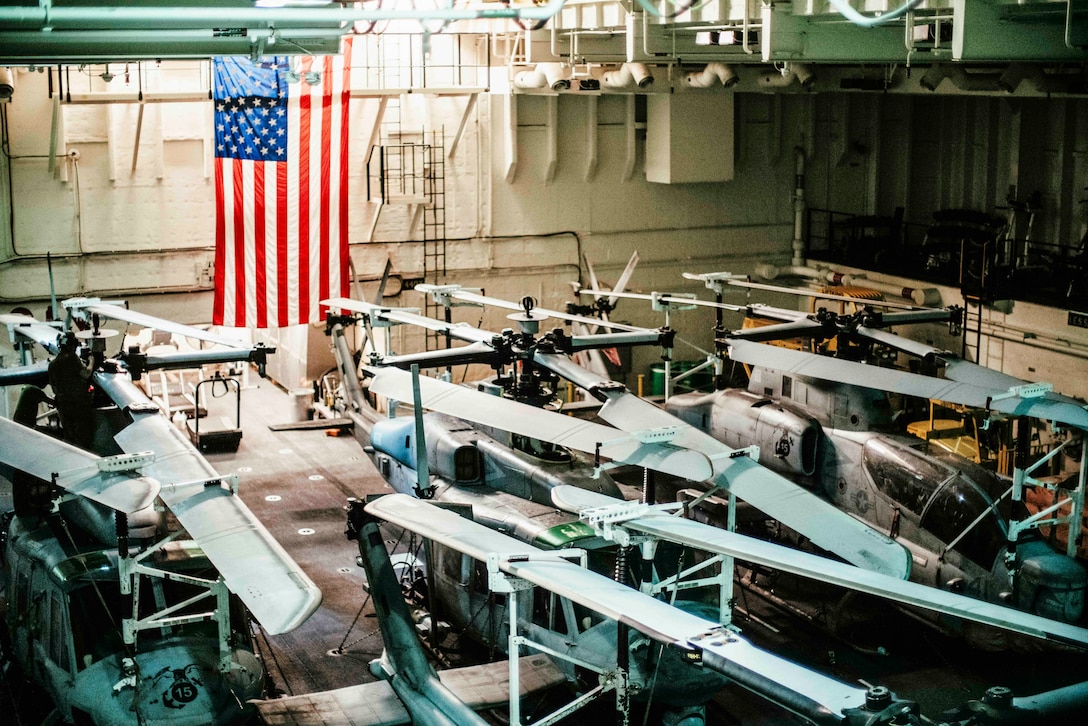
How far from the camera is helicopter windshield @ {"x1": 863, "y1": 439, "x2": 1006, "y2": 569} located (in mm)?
13938

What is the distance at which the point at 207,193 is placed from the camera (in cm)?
2167

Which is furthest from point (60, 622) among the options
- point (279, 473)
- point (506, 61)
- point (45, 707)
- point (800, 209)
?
point (800, 209)

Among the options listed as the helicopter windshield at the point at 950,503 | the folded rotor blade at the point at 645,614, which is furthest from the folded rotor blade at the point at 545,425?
the helicopter windshield at the point at 950,503

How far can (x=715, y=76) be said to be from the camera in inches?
854

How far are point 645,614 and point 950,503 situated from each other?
7060mm

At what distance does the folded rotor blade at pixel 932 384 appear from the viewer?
1345cm

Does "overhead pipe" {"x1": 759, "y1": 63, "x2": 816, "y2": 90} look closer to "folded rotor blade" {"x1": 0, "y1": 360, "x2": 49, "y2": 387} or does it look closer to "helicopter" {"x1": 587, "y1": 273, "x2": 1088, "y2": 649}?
"helicopter" {"x1": 587, "y1": 273, "x2": 1088, "y2": 649}

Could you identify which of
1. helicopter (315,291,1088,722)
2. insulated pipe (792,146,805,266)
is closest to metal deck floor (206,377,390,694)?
helicopter (315,291,1088,722)

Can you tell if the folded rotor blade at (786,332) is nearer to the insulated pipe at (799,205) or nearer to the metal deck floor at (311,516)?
the metal deck floor at (311,516)

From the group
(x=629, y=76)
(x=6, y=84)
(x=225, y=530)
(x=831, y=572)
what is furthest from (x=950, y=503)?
(x=6, y=84)

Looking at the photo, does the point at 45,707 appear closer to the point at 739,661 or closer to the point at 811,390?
the point at 739,661

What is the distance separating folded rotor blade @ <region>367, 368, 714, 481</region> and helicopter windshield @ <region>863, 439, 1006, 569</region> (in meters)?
4.41

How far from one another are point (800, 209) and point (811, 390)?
10.8m

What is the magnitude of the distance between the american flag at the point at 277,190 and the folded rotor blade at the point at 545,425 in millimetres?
5721
